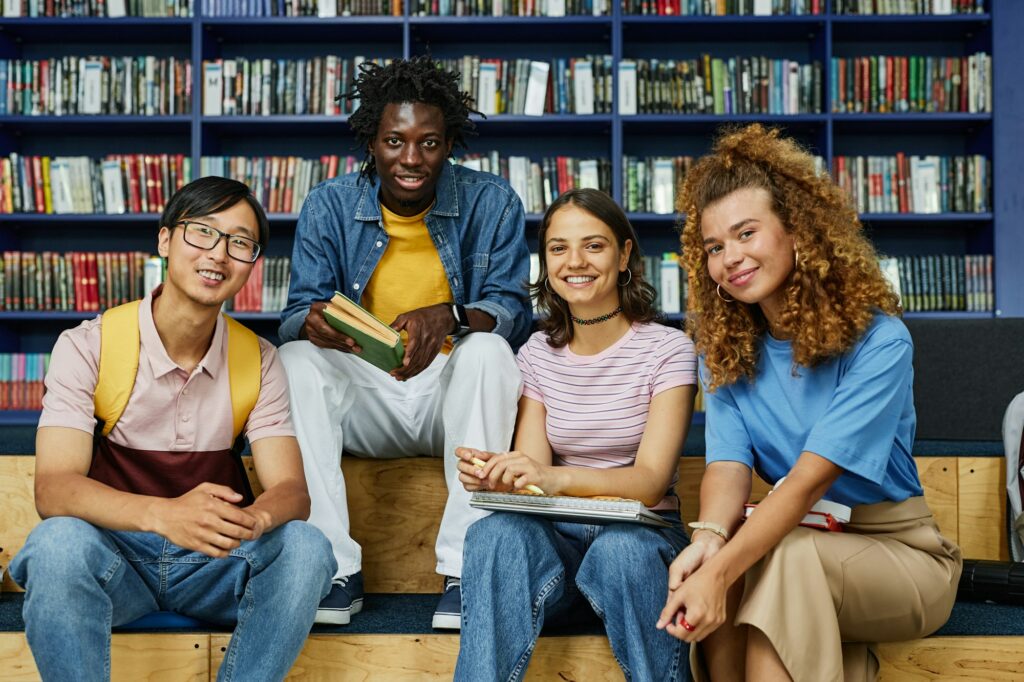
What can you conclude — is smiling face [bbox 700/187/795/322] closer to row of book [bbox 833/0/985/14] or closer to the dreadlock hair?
the dreadlock hair

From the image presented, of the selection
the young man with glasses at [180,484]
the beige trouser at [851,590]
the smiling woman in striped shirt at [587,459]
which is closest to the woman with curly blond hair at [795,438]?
the beige trouser at [851,590]

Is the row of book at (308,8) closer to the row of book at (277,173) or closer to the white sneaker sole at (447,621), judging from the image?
the row of book at (277,173)

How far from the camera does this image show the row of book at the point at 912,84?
3887 millimetres

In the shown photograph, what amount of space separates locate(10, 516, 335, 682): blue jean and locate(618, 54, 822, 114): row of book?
2.81 metres

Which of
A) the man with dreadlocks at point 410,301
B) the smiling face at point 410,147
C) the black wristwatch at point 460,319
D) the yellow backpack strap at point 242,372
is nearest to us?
the yellow backpack strap at point 242,372

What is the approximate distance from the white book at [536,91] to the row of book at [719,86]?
31 centimetres

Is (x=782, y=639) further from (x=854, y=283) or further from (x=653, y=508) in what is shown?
(x=854, y=283)

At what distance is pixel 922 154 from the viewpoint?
4.16 m

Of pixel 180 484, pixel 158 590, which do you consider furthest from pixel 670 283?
pixel 158 590

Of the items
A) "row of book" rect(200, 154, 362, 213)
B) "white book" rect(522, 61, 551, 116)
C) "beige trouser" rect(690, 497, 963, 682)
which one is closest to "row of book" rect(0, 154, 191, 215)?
"row of book" rect(200, 154, 362, 213)

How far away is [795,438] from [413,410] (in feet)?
2.56

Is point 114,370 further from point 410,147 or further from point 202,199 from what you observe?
point 410,147

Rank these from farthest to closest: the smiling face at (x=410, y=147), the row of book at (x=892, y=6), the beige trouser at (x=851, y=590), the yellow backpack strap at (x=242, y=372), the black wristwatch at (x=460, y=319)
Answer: the row of book at (x=892, y=6) → the smiling face at (x=410, y=147) → the black wristwatch at (x=460, y=319) → the yellow backpack strap at (x=242, y=372) → the beige trouser at (x=851, y=590)

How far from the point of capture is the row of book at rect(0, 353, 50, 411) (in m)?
3.94
